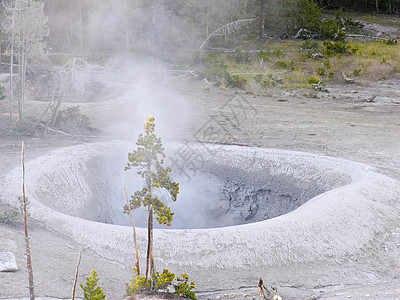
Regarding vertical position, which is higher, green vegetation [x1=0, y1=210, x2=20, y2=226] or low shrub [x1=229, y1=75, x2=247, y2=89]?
low shrub [x1=229, y1=75, x2=247, y2=89]

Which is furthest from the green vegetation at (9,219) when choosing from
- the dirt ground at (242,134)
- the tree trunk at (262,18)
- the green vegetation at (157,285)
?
the tree trunk at (262,18)

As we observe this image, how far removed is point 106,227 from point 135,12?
18158 millimetres

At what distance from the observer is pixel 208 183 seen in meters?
8.07

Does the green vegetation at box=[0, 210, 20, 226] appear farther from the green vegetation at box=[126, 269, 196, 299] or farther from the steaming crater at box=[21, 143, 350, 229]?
the green vegetation at box=[126, 269, 196, 299]

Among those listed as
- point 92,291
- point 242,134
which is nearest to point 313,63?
point 242,134

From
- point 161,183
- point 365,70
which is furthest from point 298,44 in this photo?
point 161,183

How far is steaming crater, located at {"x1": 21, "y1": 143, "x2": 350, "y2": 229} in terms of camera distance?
703 centimetres

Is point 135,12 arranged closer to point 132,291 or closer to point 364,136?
point 364,136

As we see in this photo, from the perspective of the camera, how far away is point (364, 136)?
32.4 ft

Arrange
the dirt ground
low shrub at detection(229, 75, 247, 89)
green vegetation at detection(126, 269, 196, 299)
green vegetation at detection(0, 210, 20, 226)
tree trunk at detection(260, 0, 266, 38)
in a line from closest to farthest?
green vegetation at detection(126, 269, 196, 299) → the dirt ground → green vegetation at detection(0, 210, 20, 226) → low shrub at detection(229, 75, 247, 89) → tree trunk at detection(260, 0, 266, 38)

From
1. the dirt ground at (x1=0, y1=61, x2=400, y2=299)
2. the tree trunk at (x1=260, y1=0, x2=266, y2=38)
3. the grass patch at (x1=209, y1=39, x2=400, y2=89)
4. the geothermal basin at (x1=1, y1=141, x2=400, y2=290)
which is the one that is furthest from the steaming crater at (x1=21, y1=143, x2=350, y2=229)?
the tree trunk at (x1=260, y1=0, x2=266, y2=38)

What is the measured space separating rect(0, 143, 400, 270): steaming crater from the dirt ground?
275 millimetres

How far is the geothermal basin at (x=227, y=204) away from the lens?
197 inches

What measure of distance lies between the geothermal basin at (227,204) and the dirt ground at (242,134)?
0.29 m
